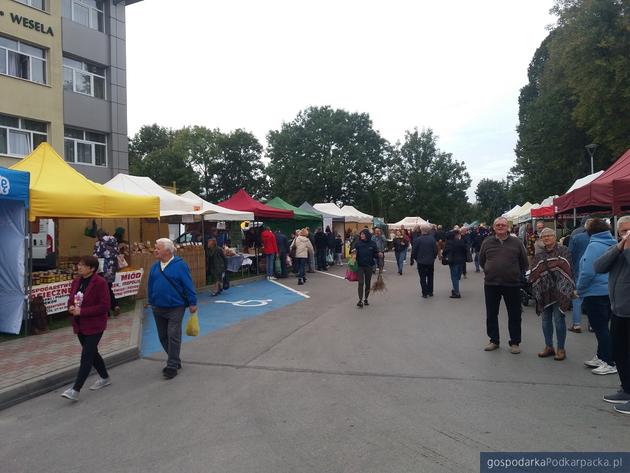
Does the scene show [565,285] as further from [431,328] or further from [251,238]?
[251,238]

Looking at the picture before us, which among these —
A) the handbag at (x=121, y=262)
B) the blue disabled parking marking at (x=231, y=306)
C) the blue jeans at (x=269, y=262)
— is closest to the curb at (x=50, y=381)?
the blue disabled parking marking at (x=231, y=306)

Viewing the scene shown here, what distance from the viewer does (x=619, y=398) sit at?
4.69 m

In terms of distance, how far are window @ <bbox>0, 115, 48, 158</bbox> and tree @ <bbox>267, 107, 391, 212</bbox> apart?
3207 centimetres

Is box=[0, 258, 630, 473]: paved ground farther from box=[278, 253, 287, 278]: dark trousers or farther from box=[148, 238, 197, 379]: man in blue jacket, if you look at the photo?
box=[278, 253, 287, 278]: dark trousers

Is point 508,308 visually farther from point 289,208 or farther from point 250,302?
point 289,208

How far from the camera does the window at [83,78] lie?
2350 centimetres

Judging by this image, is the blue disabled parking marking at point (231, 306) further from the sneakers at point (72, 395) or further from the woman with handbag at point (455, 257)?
the woman with handbag at point (455, 257)

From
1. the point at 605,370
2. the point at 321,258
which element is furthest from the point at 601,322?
the point at 321,258

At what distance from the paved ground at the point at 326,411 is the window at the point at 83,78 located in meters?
20.4

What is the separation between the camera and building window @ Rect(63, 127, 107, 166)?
23455mm

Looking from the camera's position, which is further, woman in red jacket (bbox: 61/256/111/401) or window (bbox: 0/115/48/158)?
window (bbox: 0/115/48/158)

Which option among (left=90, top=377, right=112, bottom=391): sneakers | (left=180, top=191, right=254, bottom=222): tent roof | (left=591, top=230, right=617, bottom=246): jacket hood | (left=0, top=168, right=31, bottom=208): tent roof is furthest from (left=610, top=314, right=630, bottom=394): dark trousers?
(left=180, top=191, right=254, bottom=222): tent roof

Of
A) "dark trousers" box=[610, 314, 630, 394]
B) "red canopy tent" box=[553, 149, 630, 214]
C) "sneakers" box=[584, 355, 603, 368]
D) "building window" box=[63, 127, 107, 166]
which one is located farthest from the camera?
"building window" box=[63, 127, 107, 166]

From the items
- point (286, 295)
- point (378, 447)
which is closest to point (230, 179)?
point (286, 295)
